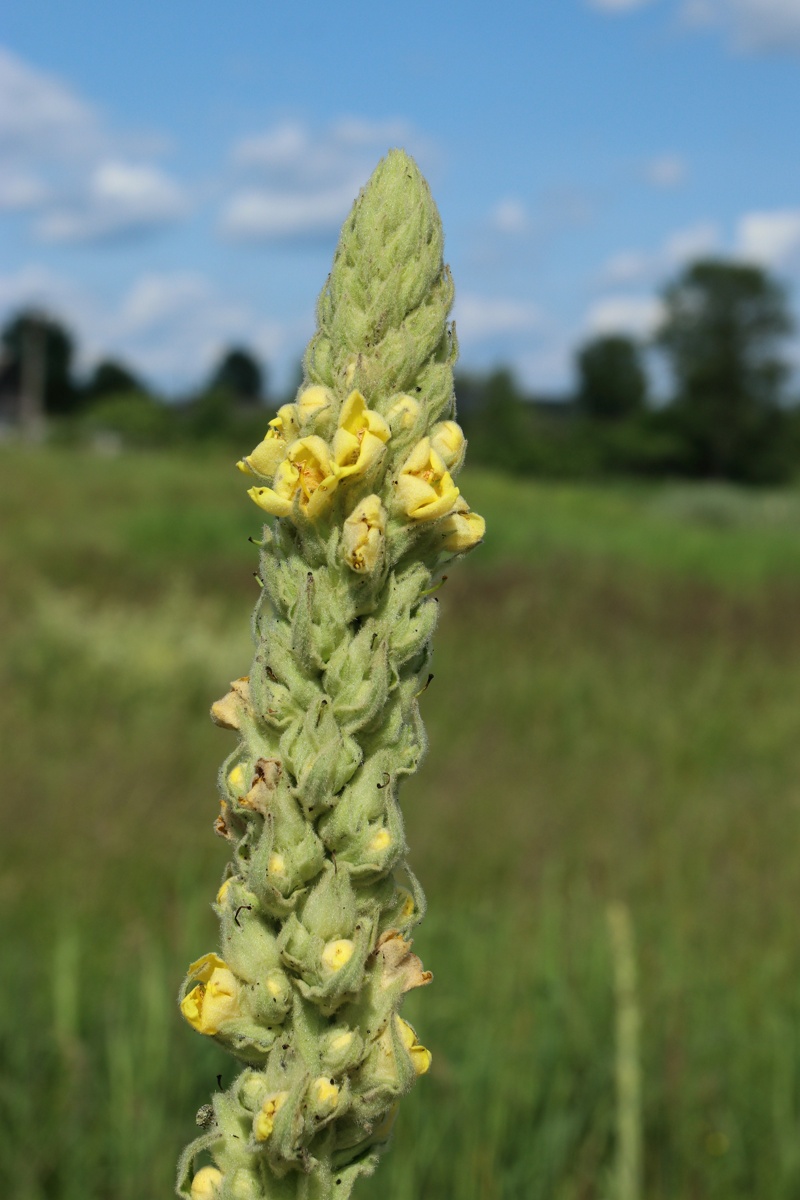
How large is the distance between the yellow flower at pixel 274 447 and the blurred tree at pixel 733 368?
6061 cm

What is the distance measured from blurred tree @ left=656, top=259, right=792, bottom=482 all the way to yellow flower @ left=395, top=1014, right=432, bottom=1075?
60.7 metres

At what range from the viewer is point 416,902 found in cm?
82

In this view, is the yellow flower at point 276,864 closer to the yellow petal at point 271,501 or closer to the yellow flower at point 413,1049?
the yellow flower at point 413,1049

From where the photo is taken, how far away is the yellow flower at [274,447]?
82 centimetres

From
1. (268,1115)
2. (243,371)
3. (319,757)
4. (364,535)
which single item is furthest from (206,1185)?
(243,371)

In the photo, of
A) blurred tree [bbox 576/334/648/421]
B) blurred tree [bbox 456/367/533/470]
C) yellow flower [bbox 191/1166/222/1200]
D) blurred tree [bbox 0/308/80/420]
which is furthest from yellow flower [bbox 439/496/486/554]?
blurred tree [bbox 576/334/648/421]

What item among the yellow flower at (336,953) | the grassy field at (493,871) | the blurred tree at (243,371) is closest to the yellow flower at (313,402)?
the yellow flower at (336,953)

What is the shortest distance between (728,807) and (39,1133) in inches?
212

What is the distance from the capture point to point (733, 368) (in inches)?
2307

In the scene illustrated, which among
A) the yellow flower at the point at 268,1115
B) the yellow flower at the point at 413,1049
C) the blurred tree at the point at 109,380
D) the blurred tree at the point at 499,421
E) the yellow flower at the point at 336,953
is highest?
the blurred tree at the point at 109,380

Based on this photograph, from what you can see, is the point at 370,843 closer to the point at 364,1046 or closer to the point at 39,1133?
the point at 364,1046

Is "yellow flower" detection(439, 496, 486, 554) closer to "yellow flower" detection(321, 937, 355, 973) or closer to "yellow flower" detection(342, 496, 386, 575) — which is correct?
"yellow flower" detection(342, 496, 386, 575)

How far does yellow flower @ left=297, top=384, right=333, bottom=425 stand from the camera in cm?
79

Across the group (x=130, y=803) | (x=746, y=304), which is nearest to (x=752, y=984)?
(x=130, y=803)
